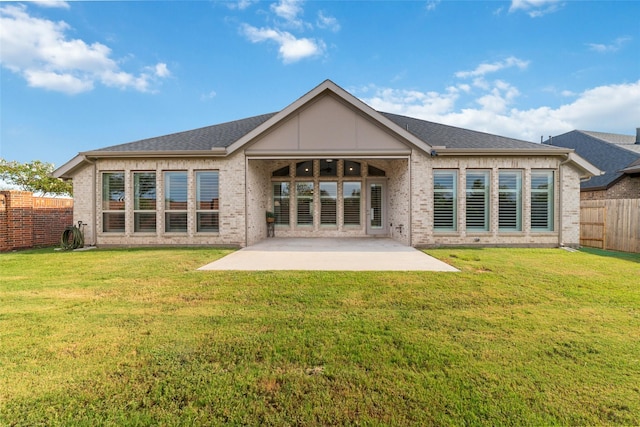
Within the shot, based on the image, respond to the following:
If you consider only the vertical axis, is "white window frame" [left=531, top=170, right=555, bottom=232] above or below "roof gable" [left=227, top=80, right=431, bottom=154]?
below

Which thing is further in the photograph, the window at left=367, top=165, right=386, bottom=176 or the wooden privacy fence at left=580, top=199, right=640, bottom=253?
the window at left=367, top=165, right=386, bottom=176

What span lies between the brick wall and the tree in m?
20.2

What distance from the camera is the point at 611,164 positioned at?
17.0 m

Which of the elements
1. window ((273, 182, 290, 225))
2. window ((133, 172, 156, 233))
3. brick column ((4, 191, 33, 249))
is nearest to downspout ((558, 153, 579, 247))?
window ((273, 182, 290, 225))

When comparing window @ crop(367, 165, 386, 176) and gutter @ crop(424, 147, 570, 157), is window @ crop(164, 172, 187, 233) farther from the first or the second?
gutter @ crop(424, 147, 570, 157)

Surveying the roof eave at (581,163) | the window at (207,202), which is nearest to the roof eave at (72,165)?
the window at (207,202)

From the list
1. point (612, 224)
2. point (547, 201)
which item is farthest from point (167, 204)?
point (612, 224)

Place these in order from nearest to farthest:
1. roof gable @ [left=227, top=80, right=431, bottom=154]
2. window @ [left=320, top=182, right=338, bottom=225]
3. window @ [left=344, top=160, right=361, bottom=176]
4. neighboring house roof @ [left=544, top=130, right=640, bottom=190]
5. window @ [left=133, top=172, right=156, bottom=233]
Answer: roof gable @ [left=227, top=80, right=431, bottom=154], window @ [left=133, top=172, right=156, bottom=233], window @ [left=344, top=160, right=361, bottom=176], window @ [left=320, top=182, right=338, bottom=225], neighboring house roof @ [left=544, top=130, right=640, bottom=190]

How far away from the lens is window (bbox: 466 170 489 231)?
9.99 m

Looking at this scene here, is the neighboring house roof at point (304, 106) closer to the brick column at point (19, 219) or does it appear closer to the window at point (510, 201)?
the window at point (510, 201)

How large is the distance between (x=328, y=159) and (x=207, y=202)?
4.78 metres

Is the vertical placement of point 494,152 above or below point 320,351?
above

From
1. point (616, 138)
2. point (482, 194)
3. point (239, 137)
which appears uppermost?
point (616, 138)

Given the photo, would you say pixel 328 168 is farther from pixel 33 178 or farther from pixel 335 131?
pixel 33 178
